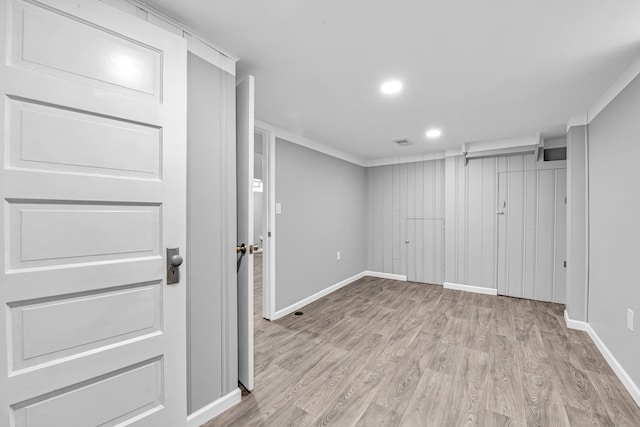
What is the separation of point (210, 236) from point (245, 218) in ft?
0.94

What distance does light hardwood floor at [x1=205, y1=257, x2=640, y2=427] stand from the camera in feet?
5.46

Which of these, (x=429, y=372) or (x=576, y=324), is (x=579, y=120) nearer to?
(x=576, y=324)

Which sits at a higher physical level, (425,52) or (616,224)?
(425,52)

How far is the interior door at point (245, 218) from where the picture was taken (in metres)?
1.83

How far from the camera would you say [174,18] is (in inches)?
55.8

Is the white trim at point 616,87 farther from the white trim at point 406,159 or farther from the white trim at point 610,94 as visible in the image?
the white trim at point 406,159

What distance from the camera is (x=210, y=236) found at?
63.7 inches

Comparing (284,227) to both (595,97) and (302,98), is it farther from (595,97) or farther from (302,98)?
(595,97)

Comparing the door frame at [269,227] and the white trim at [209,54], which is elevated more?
the white trim at [209,54]

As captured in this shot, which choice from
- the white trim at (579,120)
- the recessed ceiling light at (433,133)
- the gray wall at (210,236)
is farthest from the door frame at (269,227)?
the white trim at (579,120)

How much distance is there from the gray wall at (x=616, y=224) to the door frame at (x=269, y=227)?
298 centimetres

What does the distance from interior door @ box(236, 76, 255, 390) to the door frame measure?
120cm

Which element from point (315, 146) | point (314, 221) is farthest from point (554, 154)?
point (314, 221)

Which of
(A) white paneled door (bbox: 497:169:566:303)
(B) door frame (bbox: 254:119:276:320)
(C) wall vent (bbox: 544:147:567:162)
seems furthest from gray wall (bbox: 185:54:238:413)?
(C) wall vent (bbox: 544:147:567:162)
